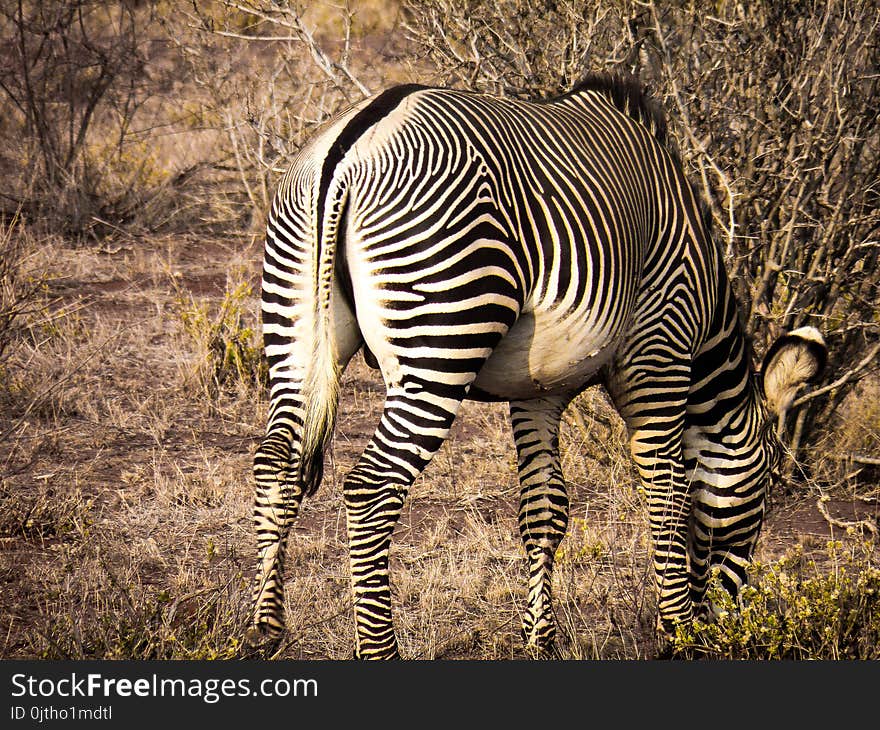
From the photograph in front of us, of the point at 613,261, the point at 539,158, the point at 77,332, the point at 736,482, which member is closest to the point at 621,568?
the point at 736,482

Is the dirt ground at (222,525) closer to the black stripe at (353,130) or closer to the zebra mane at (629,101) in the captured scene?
the black stripe at (353,130)

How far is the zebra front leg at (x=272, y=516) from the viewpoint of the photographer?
12.2 ft

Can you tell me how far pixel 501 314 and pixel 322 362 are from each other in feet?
1.92

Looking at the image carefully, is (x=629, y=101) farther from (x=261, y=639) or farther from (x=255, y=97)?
(x=255, y=97)

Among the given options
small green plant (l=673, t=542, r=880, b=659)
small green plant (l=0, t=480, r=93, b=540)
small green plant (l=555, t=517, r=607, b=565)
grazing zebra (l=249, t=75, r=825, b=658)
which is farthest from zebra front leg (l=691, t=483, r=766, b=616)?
small green plant (l=0, t=480, r=93, b=540)

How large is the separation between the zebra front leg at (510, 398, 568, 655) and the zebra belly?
398 mm

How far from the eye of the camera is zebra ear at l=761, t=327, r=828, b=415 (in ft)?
13.9

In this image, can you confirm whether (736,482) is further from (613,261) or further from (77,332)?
(77,332)

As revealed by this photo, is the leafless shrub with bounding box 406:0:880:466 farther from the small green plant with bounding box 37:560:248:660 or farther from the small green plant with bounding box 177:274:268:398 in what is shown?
the small green plant with bounding box 37:560:248:660

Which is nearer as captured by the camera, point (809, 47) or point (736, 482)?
point (736, 482)

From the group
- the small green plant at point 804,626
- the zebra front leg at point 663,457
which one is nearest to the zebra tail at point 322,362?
the zebra front leg at point 663,457

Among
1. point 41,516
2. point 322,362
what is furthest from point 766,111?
point 41,516

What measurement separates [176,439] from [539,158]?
11.0 feet

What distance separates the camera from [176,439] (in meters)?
6.43
